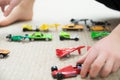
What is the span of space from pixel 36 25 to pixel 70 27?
14 centimetres

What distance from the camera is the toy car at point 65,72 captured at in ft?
1.73

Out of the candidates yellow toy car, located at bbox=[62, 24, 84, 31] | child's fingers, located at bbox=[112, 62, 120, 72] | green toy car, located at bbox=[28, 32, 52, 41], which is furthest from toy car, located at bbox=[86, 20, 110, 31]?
child's fingers, located at bbox=[112, 62, 120, 72]

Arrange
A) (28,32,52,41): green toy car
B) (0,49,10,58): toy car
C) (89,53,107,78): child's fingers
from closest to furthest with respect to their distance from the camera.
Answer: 1. (89,53,107,78): child's fingers
2. (0,49,10,58): toy car
3. (28,32,52,41): green toy car

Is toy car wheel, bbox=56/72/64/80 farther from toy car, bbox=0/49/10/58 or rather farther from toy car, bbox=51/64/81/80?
toy car, bbox=0/49/10/58

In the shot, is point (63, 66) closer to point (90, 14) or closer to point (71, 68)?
point (71, 68)

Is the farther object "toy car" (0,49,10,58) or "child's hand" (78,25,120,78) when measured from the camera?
"toy car" (0,49,10,58)

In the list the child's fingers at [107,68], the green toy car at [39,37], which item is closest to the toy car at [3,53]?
the green toy car at [39,37]

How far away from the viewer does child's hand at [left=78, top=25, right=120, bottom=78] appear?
1.71 ft

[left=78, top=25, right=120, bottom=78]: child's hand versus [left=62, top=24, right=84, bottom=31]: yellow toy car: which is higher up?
[left=62, top=24, right=84, bottom=31]: yellow toy car

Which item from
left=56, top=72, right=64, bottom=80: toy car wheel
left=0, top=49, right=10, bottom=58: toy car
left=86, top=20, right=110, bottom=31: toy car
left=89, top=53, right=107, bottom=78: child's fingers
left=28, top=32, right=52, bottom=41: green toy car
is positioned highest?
left=86, top=20, right=110, bottom=31: toy car

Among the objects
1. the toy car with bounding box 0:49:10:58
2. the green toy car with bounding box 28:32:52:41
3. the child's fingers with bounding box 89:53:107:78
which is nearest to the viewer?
the child's fingers with bounding box 89:53:107:78

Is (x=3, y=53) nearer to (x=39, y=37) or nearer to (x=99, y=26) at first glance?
(x=39, y=37)

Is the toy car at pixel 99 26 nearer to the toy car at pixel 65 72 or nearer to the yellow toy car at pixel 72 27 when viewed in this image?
the yellow toy car at pixel 72 27

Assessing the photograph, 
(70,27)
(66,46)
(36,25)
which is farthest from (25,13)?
(66,46)
